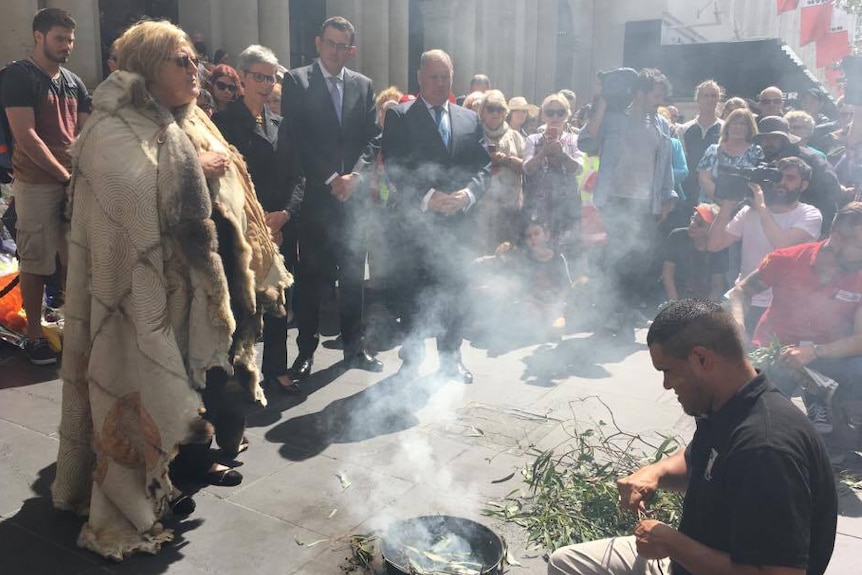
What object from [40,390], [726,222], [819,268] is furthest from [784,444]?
[726,222]

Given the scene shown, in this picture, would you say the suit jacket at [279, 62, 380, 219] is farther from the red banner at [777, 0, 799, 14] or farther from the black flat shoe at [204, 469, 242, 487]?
the red banner at [777, 0, 799, 14]

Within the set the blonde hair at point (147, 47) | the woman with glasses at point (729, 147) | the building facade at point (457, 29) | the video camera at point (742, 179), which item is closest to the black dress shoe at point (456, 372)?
the video camera at point (742, 179)

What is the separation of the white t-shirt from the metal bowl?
132 inches

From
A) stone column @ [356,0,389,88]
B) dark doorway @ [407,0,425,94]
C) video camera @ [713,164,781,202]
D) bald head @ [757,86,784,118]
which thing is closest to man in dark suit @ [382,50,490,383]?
video camera @ [713,164,781,202]

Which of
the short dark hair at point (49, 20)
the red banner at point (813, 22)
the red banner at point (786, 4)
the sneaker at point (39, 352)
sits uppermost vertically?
the red banner at point (786, 4)

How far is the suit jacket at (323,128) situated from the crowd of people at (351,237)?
0.02m

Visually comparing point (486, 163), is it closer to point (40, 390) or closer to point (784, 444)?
point (40, 390)

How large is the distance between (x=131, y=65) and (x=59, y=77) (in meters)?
2.56

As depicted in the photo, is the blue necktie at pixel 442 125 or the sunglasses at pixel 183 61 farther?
the blue necktie at pixel 442 125

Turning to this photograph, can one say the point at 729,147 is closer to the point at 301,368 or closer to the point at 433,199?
the point at 433,199

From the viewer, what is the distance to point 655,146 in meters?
6.70

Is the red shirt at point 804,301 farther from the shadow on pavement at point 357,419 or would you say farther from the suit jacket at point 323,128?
the suit jacket at point 323,128

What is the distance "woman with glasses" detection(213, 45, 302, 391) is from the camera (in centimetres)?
459

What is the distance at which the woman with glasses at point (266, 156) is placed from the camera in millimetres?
4590
